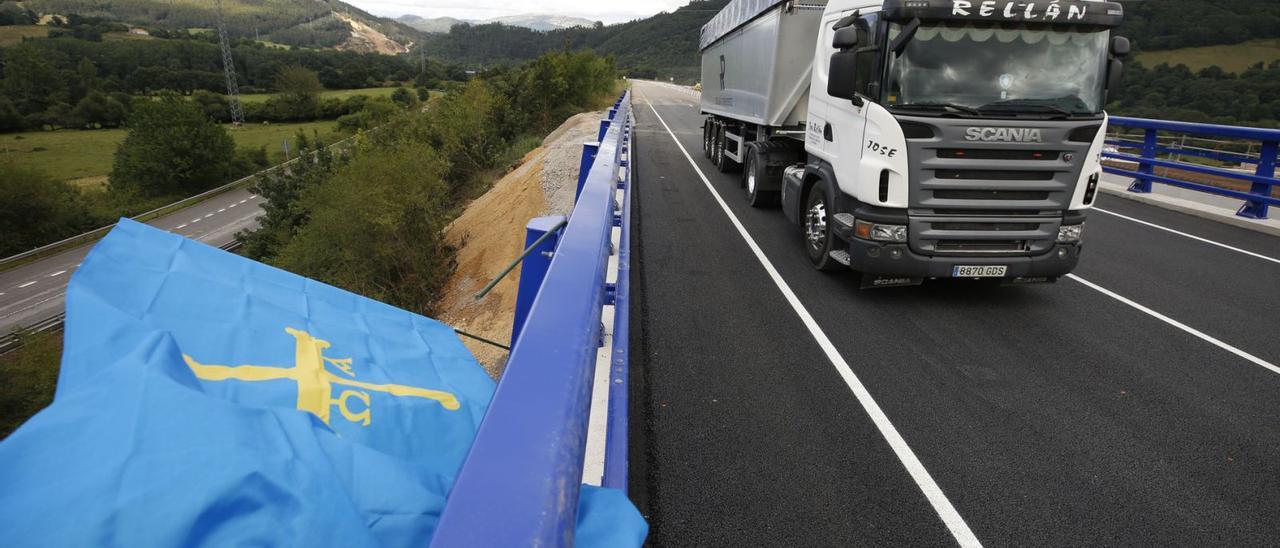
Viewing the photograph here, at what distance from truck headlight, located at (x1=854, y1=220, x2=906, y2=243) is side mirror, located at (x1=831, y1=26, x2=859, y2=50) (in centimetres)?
177

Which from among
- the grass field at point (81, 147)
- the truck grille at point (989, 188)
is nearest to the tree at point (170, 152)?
the grass field at point (81, 147)

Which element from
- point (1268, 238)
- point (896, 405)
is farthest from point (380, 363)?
point (1268, 238)

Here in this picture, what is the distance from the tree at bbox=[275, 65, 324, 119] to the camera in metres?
114

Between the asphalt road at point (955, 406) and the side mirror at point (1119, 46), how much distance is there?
8.19ft

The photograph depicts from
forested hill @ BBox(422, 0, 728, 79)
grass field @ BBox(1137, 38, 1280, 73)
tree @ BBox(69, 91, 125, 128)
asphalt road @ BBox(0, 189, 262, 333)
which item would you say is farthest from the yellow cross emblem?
tree @ BBox(69, 91, 125, 128)

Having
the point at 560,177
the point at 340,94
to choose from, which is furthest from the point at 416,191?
the point at 340,94

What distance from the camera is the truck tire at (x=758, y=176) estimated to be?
419 inches

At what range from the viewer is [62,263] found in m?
53.9

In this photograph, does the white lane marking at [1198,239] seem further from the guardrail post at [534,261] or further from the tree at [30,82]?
the tree at [30,82]

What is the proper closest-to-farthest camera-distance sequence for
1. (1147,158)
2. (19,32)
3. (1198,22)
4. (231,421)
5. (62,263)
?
(231,421) < (1147,158) < (62,263) < (1198,22) < (19,32)


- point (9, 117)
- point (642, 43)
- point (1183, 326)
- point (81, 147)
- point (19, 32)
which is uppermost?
point (642, 43)

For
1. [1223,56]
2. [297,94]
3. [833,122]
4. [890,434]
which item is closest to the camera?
[890,434]

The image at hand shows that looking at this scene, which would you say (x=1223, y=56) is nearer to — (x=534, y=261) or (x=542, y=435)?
(x=534, y=261)

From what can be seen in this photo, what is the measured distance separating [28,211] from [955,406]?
77558mm
